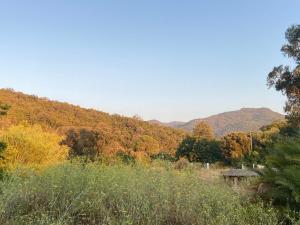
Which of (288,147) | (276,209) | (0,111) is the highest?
(0,111)

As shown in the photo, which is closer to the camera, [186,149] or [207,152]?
[207,152]

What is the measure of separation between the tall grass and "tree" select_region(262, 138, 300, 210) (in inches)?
14.7

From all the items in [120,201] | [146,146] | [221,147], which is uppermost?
[221,147]

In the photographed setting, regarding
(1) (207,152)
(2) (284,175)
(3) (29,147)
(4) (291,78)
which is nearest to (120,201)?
(2) (284,175)

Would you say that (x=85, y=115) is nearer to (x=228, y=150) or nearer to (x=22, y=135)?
(x=228, y=150)

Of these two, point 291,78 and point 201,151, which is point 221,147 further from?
point 291,78

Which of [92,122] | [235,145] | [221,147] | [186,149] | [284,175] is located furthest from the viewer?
[92,122]

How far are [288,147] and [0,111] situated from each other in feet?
60.0

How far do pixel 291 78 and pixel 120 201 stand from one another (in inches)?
782

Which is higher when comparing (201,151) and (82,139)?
(82,139)

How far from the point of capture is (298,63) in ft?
78.5

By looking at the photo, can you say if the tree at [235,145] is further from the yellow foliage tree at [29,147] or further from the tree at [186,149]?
the yellow foliage tree at [29,147]

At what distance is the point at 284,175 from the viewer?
5.54 meters

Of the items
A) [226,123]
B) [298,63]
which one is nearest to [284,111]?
[298,63]
